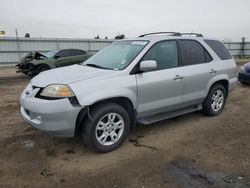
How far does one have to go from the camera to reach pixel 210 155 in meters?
4.00

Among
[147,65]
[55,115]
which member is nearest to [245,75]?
[147,65]

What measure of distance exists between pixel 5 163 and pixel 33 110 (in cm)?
87

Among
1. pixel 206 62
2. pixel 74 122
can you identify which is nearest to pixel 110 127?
pixel 74 122

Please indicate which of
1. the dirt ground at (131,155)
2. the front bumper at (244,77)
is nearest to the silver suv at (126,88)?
the dirt ground at (131,155)

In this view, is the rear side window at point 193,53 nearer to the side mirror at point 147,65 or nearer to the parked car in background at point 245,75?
the side mirror at point 147,65

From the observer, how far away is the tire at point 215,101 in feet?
18.6

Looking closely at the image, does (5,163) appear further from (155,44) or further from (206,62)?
(206,62)

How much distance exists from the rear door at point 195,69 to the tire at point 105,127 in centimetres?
153

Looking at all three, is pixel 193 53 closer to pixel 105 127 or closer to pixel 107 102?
pixel 107 102

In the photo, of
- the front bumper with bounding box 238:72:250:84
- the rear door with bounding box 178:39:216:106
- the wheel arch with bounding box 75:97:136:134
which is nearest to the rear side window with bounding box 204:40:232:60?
the rear door with bounding box 178:39:216:106

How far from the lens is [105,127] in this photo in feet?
13.4

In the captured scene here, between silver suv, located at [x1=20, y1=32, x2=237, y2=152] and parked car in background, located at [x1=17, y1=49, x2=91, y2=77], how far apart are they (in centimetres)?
850

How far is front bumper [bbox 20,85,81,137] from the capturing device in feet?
12.1

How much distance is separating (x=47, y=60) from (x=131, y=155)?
10204mm
